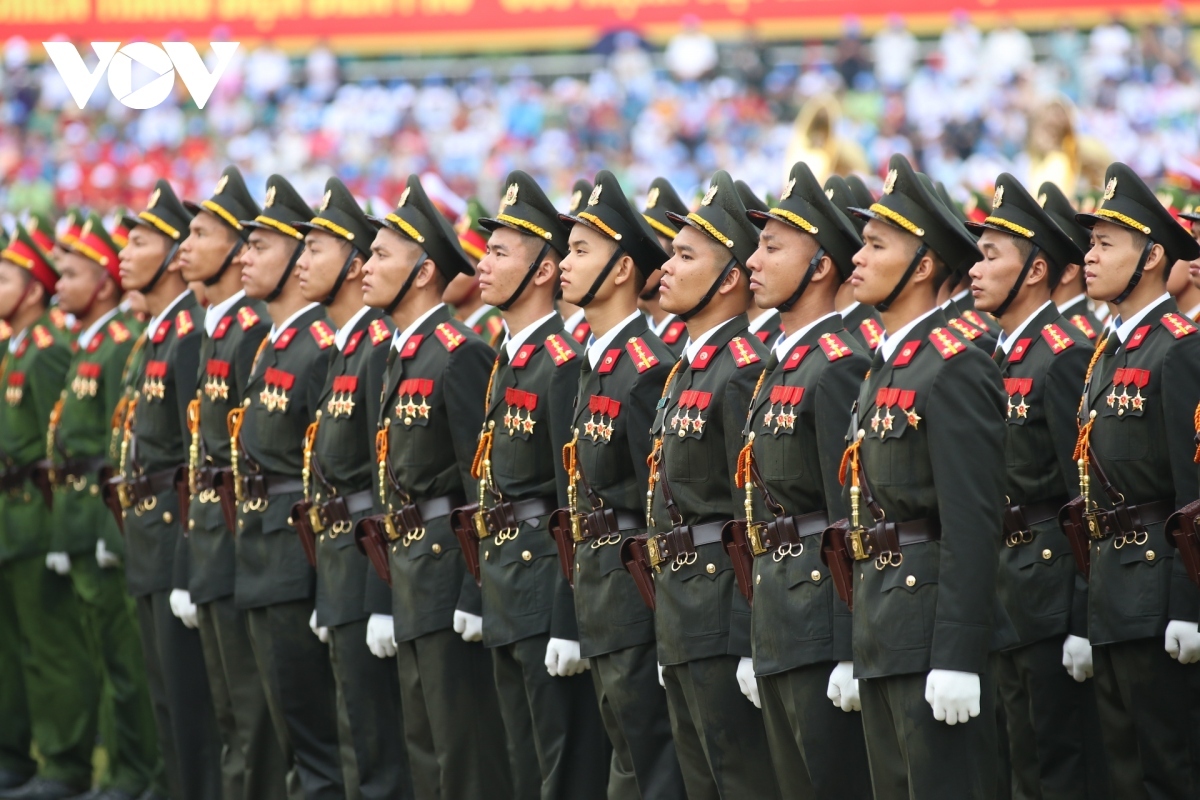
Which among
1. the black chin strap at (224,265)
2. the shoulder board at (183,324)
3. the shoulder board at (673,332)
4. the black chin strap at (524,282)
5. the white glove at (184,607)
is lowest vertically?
the white glove at (184,607)

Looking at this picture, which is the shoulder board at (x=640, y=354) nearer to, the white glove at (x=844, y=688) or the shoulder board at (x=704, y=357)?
the shoulder board at (x=704, y=357)

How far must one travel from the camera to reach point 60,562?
8.74 m

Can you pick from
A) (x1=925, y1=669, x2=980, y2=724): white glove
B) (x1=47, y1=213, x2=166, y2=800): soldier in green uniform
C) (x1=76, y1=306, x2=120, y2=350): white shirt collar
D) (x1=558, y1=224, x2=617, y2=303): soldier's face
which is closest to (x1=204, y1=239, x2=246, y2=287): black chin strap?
(x1=47, y1=213, x2=166, y2=800): soldier in green uniform

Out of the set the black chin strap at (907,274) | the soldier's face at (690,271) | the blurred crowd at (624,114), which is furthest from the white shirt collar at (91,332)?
the blurred crowd at (624,114)

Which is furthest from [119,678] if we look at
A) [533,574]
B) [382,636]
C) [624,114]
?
[624,114]

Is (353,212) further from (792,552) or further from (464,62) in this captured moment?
(464,62)

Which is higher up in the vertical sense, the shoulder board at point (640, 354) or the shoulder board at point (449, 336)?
the shoulder board at point (449, 336)

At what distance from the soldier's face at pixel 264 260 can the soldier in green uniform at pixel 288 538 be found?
198mm

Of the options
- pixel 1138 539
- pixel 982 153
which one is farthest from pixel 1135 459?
pixel 982 153

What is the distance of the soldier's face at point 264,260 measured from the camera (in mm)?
7473

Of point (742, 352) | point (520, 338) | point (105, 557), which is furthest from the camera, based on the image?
point (105, 557)

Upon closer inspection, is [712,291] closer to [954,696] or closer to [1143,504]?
[1143,504]

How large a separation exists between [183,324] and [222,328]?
338mm

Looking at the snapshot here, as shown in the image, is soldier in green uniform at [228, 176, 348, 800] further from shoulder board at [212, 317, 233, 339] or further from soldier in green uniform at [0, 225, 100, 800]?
soldier in green uniform at [0, 225, 100, 800]
